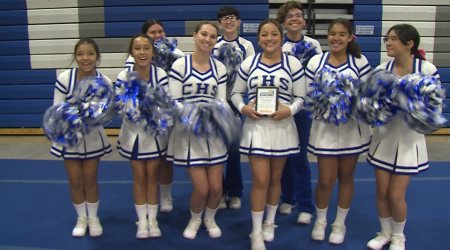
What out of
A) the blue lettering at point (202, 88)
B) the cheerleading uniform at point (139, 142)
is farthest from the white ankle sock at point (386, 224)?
the cheerleading uniform at point (139, 142)

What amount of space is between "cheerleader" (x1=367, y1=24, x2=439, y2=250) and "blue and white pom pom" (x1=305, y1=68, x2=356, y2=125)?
0.91 feet

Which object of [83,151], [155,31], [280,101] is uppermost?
[155,31]

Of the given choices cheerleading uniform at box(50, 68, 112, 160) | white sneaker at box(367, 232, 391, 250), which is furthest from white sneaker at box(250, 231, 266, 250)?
cheerleading uniform at box(50, 68, 112, 160)

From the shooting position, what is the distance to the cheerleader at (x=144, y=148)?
229 cm

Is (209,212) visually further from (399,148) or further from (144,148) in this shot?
(399,148)

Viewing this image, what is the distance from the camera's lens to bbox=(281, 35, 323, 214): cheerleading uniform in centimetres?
267

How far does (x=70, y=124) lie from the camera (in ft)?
7.06

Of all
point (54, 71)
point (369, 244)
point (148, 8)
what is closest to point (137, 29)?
point (148, 8)

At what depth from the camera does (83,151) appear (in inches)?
92.0

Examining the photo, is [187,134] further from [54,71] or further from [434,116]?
[54,71]

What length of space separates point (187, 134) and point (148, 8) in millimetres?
4064

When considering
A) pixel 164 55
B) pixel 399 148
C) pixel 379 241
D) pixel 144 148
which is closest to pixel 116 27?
pixel 164 55

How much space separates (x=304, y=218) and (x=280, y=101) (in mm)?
997

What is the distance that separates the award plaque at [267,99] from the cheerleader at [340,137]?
0.30 meters
